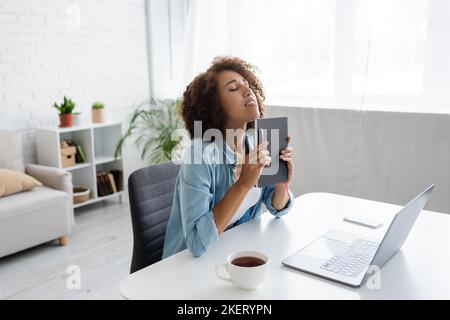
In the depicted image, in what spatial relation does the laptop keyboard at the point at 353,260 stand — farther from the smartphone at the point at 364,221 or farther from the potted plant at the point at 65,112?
the potted plant at the point at 65,112

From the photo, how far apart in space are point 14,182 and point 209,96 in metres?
1.90

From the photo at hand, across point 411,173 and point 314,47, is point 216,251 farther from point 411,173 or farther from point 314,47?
point 314,47

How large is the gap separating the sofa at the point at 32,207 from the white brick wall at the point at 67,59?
294 mm

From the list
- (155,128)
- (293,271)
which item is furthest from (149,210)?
(155,128)

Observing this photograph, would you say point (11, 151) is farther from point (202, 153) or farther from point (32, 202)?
point (202, 153)

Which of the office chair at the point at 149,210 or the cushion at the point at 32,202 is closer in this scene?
the office chair at the point at 149,210

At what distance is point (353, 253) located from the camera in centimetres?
119

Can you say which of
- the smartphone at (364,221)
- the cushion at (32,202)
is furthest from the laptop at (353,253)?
the cushion at (32,202)

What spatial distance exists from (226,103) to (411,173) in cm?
185

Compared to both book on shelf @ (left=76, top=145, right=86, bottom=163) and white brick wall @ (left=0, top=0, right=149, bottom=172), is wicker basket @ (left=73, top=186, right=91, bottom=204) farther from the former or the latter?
white brick wall @ (left=0, top=0, right=149, bottom=172)

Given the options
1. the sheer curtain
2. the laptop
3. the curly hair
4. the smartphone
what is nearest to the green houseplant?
the sheer curtain

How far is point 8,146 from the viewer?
3094 mm

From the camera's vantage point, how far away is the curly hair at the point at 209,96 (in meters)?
1.48
